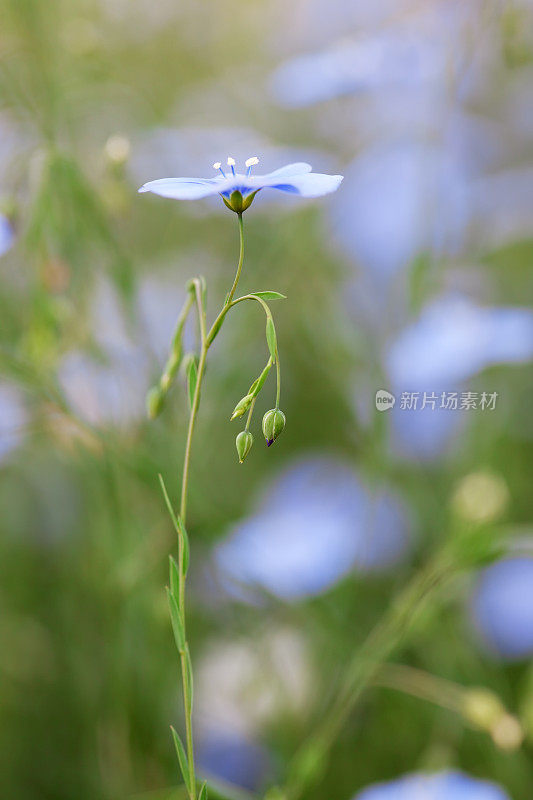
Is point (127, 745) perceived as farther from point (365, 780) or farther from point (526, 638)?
point (526, 638)

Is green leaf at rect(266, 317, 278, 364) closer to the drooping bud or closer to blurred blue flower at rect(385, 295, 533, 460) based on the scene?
the drooping bud

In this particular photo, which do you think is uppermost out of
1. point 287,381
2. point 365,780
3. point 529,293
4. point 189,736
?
point 529,293

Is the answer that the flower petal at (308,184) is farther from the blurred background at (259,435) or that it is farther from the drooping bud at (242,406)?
the blurred background at (259,435)

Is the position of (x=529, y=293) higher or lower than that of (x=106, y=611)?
higher

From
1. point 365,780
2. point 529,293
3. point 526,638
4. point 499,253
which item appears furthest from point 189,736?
point 499,253

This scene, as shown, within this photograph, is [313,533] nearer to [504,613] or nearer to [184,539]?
[504,613]

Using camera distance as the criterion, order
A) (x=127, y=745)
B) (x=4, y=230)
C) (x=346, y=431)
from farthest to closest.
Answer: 1. (x=346, y=431)
2. (x=127, y=745)
3. (x=4, y=230)

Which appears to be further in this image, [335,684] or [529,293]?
[529,293]
